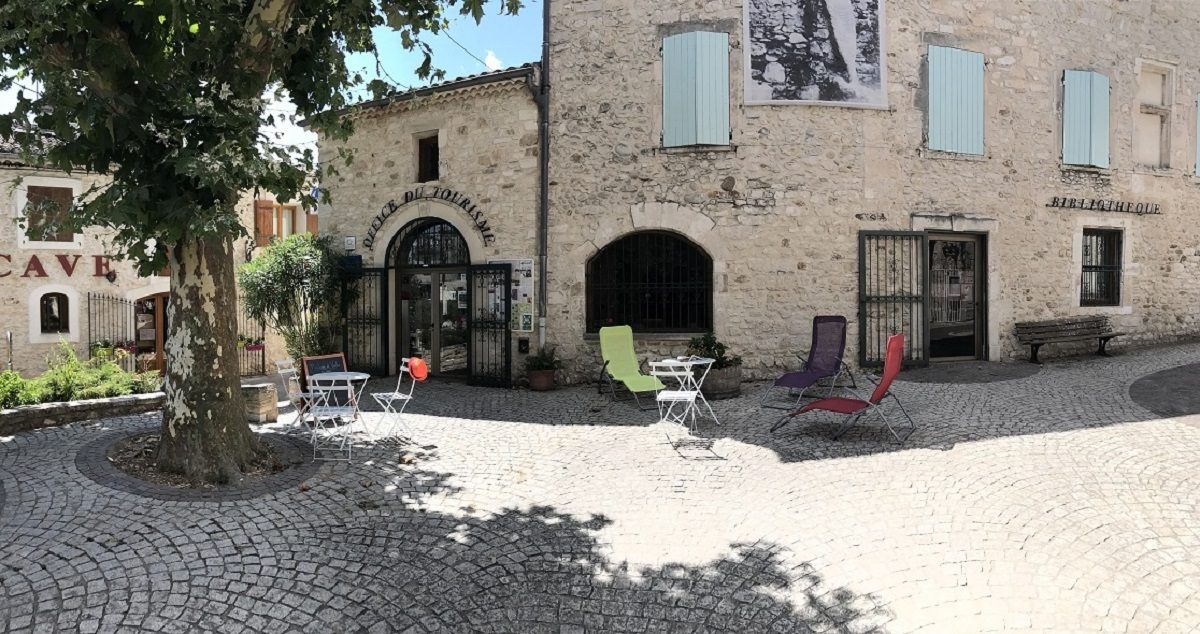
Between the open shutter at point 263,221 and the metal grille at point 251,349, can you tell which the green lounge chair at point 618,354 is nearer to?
the metal grille at point 251,349

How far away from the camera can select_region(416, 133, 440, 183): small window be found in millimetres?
10430

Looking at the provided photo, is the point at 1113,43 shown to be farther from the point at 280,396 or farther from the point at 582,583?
the point at 280,396

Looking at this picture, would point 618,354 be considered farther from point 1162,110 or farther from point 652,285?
point 1162,110

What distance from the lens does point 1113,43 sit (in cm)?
1041

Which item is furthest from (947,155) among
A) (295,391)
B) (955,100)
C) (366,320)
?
(366,320)

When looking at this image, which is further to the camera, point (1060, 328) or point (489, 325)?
point (1060, 328)

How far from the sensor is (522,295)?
30.5 feet

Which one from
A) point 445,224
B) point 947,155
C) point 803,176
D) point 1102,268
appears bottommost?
point 1102,268

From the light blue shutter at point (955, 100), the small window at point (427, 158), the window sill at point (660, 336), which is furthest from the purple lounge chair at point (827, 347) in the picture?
the small window at point (427, 158)

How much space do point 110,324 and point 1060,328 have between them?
1737 cm

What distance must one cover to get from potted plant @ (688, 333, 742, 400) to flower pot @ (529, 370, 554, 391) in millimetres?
2092

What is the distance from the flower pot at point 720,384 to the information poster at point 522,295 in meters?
2.91

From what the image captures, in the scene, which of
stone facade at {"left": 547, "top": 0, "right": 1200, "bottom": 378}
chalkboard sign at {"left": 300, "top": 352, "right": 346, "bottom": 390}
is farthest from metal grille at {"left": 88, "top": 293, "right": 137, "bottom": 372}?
stone facade at {"left": 547, "top": 0, "right": 1200, "bottom": 378}

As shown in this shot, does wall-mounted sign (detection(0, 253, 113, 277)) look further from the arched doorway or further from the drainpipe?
the drainpipe
